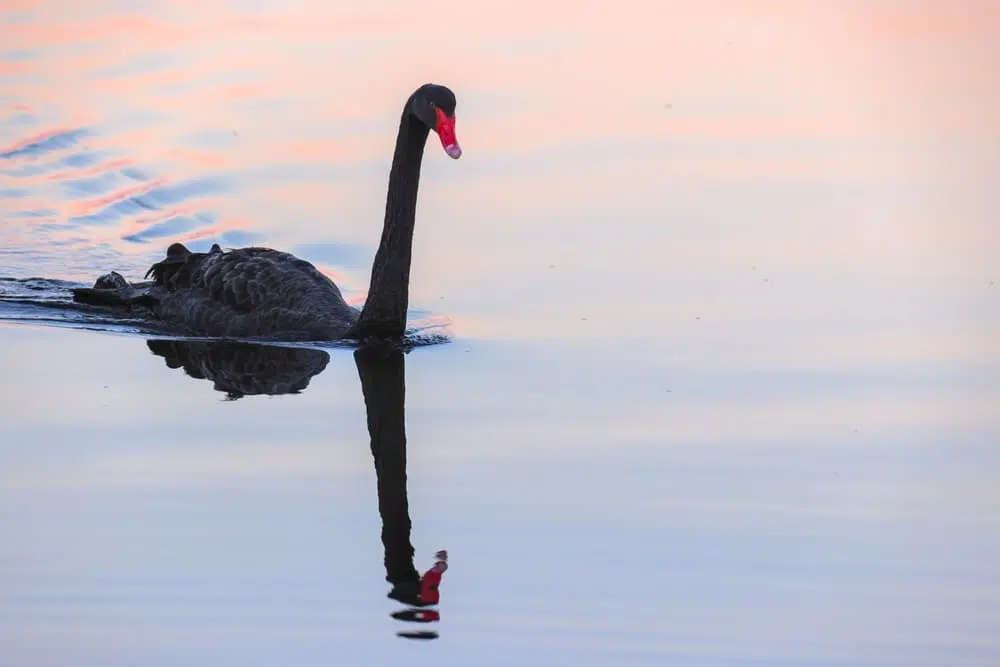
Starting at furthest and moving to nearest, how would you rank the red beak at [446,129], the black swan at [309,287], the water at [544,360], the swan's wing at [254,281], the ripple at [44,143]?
the ripple at [44,143]
the swan's wing at [254,281]
the black swan at [309,287]
the red beak at [446,129]
the water at [544,360]

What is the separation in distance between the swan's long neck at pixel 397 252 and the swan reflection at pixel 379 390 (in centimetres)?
12

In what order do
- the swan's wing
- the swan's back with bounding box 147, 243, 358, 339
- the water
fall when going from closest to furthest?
the water, the swan's back with bounding box 147, 243, 358, 339, the swan's wing

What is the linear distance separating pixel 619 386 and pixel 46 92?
380 inches

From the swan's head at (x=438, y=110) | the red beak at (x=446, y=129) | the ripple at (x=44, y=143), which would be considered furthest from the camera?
the ripple at (x=44, y=143)

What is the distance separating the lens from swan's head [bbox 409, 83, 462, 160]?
8188 mm

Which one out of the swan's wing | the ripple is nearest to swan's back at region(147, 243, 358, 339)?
the swan's wing

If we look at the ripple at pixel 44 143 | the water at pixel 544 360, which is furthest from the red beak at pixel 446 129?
the ripple at pixel 44 143

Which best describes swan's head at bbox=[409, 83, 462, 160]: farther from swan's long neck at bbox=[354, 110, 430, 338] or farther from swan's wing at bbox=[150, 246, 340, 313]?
swan's wing at bbox=[150, 246, 340, 313]

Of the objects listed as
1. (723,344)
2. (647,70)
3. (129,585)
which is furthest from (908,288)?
(647,70)

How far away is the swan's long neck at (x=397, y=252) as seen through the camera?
8.74 metres

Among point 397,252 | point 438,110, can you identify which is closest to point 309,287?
point 397,252

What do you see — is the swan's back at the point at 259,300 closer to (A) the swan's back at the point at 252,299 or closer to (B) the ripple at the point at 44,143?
Answer: (A) the swan's back at the point at 252,299

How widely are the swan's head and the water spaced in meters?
1.01

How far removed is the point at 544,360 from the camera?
322 inches
